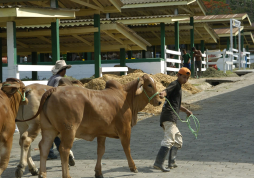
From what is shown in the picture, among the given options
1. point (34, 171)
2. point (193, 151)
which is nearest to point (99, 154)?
point (34, 171)

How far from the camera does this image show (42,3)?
15328 millimetres

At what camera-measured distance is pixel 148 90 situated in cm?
678

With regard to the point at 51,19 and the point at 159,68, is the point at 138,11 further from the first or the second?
the point at 51,19

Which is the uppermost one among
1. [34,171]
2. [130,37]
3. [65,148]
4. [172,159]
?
[130,37]

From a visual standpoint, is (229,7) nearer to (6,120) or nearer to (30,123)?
(30,123)

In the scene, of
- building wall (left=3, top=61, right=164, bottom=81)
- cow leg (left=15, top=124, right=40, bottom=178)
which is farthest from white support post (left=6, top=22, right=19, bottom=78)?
building wall (left=3, top=61, right=164, bottom=81)

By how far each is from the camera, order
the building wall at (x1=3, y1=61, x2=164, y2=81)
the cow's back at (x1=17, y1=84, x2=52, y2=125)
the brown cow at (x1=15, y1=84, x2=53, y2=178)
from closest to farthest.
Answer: the brown cow at (x1=15, y1=84, x2=53, y2=178) → the cow's back at (x1=17, y1=84, x2=52, y2=125) → the building wall at (x1=3, y1=61, x2=164, y2=81)

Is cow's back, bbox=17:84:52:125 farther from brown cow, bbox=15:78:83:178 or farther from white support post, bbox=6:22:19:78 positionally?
white support post, bbox=6:22:19:78

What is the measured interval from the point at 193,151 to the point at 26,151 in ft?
10.9

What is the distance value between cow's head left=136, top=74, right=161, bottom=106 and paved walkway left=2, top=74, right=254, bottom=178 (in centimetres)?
118

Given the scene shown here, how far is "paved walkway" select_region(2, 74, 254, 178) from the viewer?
669 centimetres

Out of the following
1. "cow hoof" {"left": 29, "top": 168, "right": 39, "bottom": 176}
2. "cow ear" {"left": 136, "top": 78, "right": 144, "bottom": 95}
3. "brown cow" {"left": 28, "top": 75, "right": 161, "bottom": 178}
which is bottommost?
"cow hoof" {"left": 29, "top": 168, "right": 39, "bottom": 176}

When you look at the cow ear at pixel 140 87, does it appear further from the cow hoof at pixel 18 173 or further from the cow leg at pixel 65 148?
the cow hoof at pixel 18 173

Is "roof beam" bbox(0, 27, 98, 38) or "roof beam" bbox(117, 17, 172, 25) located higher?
"roof beam" bbox(117, 17, 172, 25)
